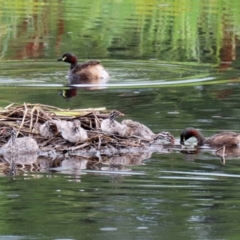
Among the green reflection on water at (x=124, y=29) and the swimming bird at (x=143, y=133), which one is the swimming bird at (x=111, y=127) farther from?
the green reflection on water at (x=124, y=29)

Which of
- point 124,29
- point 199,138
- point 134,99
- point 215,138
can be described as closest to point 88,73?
point 134,99

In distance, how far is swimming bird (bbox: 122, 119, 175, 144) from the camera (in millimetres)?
11523

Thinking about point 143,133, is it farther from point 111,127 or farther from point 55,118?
point 55,118

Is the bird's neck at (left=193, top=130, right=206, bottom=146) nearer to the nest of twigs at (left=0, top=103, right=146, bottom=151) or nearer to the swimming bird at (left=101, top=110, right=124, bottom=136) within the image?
the nest of twigs at (left=0, top=103, right=146, bottom=151)

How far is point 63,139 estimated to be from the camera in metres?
11.2

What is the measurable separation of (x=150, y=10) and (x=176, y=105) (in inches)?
495

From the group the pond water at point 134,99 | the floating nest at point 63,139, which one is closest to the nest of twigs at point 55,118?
the floating nest at point 63,139

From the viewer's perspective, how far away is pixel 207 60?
19453 mm

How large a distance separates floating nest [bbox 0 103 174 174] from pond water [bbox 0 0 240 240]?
1.13ft

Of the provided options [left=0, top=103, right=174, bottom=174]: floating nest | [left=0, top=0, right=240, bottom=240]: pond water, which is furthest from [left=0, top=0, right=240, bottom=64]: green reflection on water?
[left=0, top=103, right=174, bottom=174]: floating nest

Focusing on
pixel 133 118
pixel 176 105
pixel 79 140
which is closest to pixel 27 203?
pixel 79 140

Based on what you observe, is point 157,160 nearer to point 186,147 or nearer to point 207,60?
point 186,147

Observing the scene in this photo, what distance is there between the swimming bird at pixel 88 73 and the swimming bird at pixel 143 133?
17.8 ft

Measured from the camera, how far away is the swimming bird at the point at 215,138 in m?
11.4
